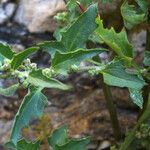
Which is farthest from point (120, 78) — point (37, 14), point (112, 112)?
point (37, 14)

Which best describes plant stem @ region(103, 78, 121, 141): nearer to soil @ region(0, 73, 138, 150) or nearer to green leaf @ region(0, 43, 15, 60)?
soil @ region(0, 73, 138, 150)

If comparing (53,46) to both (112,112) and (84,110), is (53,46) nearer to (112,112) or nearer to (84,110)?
(112,112)

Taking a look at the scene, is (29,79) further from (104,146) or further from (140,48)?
(140,48)

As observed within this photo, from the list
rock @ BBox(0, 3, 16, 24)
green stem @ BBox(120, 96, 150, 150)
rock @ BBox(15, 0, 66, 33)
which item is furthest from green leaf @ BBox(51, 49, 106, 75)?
rock @ BBox(0, 3, 16, 24)

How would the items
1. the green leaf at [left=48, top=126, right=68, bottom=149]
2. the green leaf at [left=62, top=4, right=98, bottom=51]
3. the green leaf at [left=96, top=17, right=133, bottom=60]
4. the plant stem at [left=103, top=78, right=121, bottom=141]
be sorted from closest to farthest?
1. the green leaf at [left=62, top=4, right=98, bottom=51]
2. the green leaf at [left=96, top=17, right=133, bottom=60]
3. the green leaf at [left=48, top=126, right=68, bottom=149]
4. the plant stem at [left=103, top=78, right=121, bottom=141]

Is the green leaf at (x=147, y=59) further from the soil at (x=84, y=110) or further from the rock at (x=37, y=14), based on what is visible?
the rock at (x=37, y=14)

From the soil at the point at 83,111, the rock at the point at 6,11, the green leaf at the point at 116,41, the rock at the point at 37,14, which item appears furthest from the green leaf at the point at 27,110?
the rock at the point at 6,11
